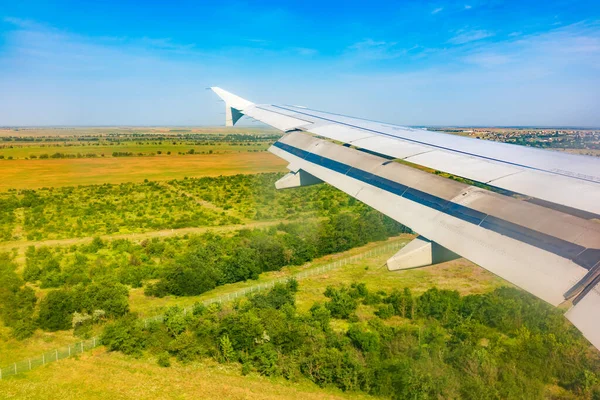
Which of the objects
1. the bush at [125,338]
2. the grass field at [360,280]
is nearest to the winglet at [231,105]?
the bush at [125,338]

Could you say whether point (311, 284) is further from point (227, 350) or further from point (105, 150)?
point (105, 150)

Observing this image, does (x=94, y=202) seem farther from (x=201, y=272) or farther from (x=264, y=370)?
(x=264, y=370)

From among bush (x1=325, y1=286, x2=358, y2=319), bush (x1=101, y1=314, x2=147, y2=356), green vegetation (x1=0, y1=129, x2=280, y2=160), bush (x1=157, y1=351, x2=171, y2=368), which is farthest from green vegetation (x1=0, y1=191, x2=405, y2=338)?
green vegetation (x1=0, y1=129, x2=280, y2=160)

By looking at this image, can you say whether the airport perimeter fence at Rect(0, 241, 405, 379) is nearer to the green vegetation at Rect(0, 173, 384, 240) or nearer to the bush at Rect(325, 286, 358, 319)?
the bush at Rect(325, 286, 358, 319)

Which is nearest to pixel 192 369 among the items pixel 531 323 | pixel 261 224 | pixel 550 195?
pixel 550 195

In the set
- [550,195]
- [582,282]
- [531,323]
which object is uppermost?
[550,195]
